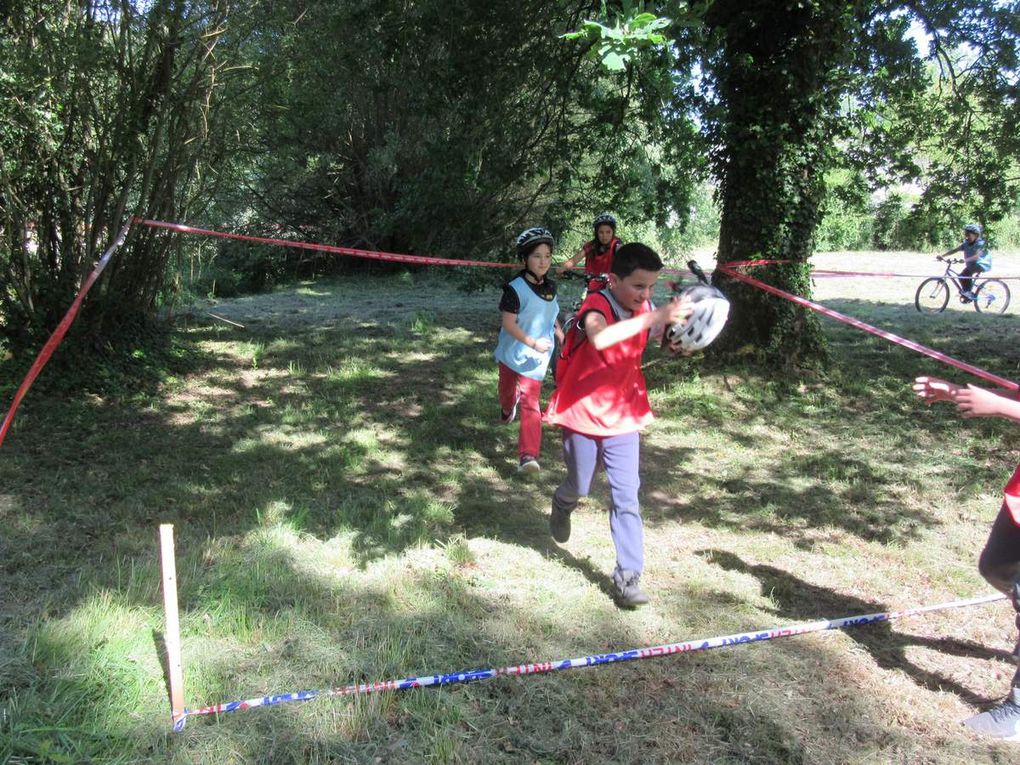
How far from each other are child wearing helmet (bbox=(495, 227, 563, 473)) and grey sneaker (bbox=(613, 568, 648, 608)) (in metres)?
1.97

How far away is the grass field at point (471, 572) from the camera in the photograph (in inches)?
120

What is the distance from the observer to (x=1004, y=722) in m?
3.09

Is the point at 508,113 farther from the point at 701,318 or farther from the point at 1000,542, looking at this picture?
the point at 1000,542

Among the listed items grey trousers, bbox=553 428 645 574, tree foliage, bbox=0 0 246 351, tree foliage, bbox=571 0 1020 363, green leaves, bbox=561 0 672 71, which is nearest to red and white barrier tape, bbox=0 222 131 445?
tree foliage, bbox=0 0 246 351

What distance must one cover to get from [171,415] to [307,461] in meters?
1.68

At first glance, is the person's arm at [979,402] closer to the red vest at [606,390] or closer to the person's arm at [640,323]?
the person's arm at [640,323]

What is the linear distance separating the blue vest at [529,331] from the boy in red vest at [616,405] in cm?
159

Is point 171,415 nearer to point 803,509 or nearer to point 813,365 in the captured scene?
point 803,509

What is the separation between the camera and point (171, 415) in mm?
6855

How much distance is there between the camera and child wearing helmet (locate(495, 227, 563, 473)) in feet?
18.5

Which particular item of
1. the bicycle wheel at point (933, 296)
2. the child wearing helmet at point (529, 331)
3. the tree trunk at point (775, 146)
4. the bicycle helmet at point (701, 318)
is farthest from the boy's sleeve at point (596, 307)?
the bicycle wheel at point (933, 296)

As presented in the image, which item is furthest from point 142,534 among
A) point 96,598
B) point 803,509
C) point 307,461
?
point 803,509

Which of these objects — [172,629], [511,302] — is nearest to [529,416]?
[511,302]

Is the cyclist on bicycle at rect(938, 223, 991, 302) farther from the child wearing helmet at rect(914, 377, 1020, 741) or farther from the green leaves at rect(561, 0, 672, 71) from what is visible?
the green leaves at rect(561, 0, 672, 71)
